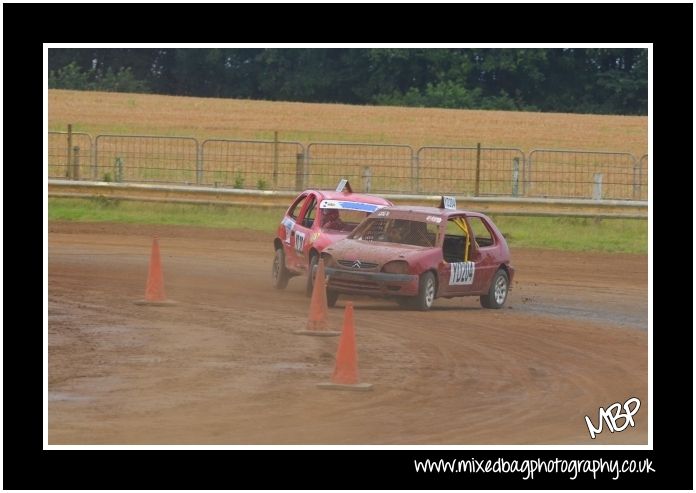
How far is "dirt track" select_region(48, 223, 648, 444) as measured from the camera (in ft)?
35.1

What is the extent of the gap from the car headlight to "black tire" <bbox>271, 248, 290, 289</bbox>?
2.60 m

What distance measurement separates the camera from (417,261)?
690 inches

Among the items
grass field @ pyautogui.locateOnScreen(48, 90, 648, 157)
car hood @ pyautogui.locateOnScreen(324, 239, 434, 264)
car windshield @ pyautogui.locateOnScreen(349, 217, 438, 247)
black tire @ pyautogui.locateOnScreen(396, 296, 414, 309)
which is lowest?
black tire @ pyautogui.locateOnScreen(396, 296, 414, 309)

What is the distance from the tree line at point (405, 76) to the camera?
6988 centimetres

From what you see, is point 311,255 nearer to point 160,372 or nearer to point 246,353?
point 246,353

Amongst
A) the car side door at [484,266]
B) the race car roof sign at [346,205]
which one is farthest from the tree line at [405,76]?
the car side door at [484,266]

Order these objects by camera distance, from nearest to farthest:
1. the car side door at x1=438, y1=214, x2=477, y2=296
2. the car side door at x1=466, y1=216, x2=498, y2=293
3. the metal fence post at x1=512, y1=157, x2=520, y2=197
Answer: the car side door at x1=438, y1=214, x2=477, y2=296 < the car side door at x1=466, y1=216, x2=498, y2=293 < the metal fence post at x1=512, y1=157, x2=520, y2=197

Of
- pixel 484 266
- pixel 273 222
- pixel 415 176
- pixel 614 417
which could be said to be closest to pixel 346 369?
pixel 614 417

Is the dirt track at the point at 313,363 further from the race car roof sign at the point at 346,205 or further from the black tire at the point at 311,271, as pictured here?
the race car roof sign at the point at 346,205

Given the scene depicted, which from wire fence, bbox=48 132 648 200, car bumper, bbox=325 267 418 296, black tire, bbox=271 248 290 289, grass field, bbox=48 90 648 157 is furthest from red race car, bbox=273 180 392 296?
grass field, bbox=48 90 648 157

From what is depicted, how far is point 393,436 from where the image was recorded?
34.1ft

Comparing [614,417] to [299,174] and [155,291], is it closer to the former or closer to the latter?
[155,291]

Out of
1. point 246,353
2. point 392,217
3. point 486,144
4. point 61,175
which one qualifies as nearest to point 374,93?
point 486,144

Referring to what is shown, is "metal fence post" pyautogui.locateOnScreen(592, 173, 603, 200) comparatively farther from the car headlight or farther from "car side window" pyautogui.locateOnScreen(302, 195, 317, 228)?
the car headlight
